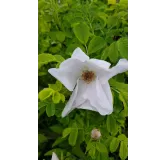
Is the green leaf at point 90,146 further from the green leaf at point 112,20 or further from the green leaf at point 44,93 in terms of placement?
the green leaf at point 112,20

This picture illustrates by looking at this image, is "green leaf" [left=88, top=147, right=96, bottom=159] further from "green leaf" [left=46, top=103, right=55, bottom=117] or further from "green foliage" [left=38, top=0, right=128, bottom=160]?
"green leaf" [left=46, top=103, right=55, bottom=117]

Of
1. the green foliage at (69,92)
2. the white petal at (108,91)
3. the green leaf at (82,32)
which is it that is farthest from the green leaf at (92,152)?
the green leaf at (82,32)

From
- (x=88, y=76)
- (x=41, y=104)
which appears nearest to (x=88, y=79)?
(x=88, y=76)


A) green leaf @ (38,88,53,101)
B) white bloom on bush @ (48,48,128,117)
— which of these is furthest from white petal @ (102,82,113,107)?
green leaf @ (38,88,53,101)

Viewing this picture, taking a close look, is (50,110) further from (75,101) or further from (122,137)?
(122,137)
